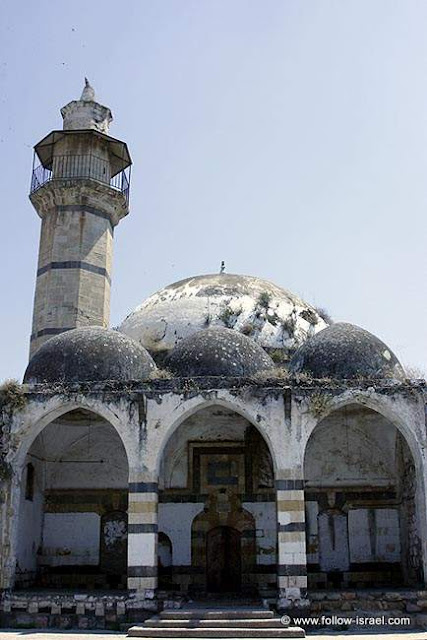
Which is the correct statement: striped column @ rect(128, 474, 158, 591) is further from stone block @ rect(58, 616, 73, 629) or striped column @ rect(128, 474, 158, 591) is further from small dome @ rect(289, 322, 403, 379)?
small dome @ rect(289, 322, 403, 379)

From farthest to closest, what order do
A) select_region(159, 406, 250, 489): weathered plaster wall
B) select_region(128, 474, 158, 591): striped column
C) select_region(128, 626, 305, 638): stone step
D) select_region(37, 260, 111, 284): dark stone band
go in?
select_region(37, 260, 111, 284): dark stone band, select_region(159, 406, 250, 489): weathered plaster wall, select_region(128, 474, 158, 591): striped column, select_region(128, 626, 305, 638): stone step

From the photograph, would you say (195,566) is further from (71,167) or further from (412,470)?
(71,167)

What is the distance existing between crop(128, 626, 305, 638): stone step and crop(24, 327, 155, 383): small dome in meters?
4.49

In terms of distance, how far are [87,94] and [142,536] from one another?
40.7 feet

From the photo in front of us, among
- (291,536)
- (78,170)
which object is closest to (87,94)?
(78,170)

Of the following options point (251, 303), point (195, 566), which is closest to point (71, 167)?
point (251, 303)

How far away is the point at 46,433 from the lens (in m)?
14.4

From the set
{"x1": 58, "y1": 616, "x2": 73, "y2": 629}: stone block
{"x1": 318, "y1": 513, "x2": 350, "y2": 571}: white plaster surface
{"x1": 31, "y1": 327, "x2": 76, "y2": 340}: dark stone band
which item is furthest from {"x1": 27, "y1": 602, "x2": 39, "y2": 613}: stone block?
{"x1": 31, "y1": 327, "x2": 76, "y2": 340}: dark stone band

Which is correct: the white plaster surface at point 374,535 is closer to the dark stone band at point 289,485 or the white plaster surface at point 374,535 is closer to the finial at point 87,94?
the dark stone band at point 289,485

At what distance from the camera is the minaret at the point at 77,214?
54.0 ft

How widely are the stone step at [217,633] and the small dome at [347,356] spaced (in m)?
4.68

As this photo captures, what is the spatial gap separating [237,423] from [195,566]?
3.00m

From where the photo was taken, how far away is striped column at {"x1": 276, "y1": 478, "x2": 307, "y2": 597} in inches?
444

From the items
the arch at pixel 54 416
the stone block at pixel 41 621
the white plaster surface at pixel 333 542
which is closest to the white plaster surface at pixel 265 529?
the white plaster surface at pixel 333 542
